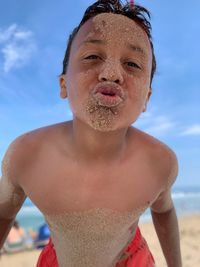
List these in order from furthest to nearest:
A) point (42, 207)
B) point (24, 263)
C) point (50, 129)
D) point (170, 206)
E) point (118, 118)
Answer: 1. point (24, 263)
2. point (170, 206)
3. point (50, 129)
4. point (42, 207)
5. point (118, 118)

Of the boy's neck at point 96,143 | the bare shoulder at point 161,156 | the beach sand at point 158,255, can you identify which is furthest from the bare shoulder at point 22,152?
the beach sand at point 158,255

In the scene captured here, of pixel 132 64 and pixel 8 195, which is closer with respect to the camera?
pixel 132 64

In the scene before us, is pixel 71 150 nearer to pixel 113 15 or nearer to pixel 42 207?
pixel 42 207

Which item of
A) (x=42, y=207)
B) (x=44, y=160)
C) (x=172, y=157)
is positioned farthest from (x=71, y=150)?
(x=172, y=157)

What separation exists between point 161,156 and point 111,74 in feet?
2.43

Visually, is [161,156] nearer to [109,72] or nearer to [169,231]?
[169,231]

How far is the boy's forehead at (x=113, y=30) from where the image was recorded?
5.18 ft

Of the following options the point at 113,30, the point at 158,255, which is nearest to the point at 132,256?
the point at 113,30

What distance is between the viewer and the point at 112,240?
188 cm

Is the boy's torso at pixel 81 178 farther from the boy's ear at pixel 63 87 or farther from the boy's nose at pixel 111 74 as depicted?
the boy's nose at pixel 111 74

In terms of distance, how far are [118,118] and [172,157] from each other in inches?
27.7

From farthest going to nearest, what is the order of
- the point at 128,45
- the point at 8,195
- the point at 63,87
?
the point at 8,195 → the point at 63,87 → the point at 128,45

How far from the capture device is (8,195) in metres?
2.01

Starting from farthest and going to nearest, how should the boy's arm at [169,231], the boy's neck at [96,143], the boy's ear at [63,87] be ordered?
the boy's arm at [169,231], the boy's ear at [63,87], the boy's neck at [96,143]
